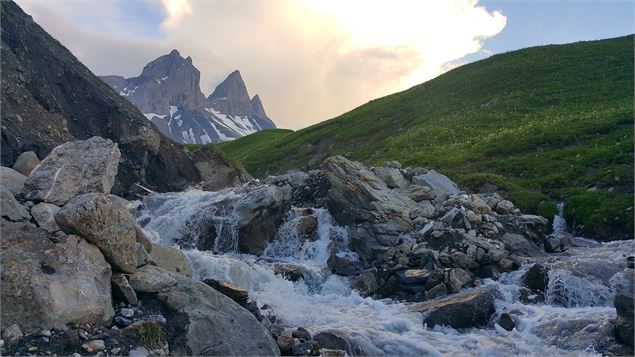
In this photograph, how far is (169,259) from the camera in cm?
1738

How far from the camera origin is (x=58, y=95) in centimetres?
4206

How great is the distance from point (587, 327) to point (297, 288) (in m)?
→ 12.4

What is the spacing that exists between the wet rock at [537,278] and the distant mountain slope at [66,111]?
32813 millimetres

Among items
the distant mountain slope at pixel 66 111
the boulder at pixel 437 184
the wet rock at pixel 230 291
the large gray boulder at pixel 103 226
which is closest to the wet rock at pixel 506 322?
the wet rock at pixel 230 291

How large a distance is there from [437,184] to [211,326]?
87.3 ft

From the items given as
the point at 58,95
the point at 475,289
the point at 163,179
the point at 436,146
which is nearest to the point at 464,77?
the point at 436,146

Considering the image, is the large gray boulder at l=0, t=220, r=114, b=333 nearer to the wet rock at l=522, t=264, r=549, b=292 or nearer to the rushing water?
the rushing water

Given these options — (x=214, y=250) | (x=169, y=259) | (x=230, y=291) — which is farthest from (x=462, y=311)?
(x=214, y=250)

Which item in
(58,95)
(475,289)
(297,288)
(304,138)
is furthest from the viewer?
(304,138)

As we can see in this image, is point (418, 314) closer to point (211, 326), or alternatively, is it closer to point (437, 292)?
point (437, 292)

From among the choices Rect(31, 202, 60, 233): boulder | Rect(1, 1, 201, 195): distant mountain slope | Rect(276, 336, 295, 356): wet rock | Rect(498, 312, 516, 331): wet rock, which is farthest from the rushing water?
Rect(1, 1, 201, 195): distant mountain slope

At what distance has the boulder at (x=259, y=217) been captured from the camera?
97.1 feet

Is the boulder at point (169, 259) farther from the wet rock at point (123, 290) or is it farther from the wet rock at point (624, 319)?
the wet rock at point (624, 319)

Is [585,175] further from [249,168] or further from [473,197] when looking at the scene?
[249,168]
